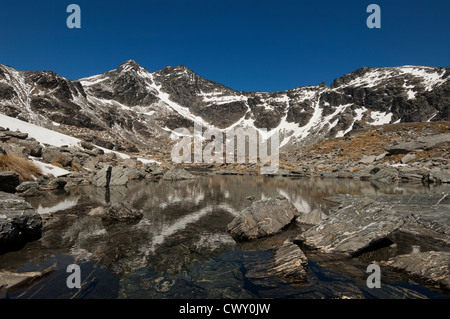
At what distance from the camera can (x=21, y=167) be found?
22219mm

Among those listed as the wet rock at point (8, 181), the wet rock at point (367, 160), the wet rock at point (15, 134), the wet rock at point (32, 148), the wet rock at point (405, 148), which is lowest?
the wet rock at point (8, 181)

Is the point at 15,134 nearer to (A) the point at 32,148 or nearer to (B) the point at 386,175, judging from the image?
(A) the point at 32,148

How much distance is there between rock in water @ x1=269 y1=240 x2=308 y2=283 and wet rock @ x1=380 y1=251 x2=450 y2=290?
3.10 metres

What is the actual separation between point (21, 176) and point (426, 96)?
708 ft

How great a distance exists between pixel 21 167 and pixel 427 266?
30.8 meters

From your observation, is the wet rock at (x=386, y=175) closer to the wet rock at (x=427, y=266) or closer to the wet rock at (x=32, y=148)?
the wet rock at (x=427, y=266)

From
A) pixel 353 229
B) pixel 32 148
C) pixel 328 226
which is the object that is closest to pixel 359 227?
pixel 353 229

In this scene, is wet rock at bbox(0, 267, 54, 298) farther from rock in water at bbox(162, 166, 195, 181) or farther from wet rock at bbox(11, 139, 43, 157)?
rock in water at bbox(162, 166, 195, 181)

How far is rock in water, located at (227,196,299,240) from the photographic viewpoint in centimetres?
1085

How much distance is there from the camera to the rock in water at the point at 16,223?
8.09 m

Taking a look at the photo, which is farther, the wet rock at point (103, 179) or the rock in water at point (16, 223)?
the wet rock at point (103, 179)

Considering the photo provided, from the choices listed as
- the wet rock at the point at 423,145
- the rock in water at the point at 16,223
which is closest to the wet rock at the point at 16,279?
the rock in water at the point at 16,223

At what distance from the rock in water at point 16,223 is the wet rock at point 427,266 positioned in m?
13.6
